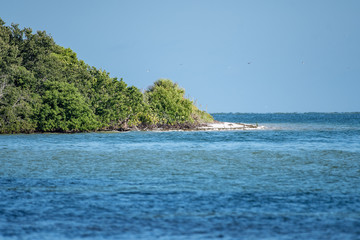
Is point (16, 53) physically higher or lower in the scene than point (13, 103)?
higher

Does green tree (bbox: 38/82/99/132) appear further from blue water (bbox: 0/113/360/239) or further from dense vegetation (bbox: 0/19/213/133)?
blue water (bbox: 0/113/360/239)

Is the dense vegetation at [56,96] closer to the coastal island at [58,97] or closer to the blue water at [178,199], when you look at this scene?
the coastal island at [58,97]

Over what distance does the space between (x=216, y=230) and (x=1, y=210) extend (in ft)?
21.3

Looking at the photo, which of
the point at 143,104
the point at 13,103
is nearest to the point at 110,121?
the point at 143,104

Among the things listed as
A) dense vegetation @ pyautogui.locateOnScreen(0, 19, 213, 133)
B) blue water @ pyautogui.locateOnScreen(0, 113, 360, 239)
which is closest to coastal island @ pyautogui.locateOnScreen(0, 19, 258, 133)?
dense vegetation @ pyautogui.locateOnScreen(0, 19, 213, 133)

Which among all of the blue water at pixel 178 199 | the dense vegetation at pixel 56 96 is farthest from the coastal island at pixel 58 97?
the blue water at pixel 178 199

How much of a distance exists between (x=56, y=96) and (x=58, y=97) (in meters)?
0.25

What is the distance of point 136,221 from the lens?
38.2ft

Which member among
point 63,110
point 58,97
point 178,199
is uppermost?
point 58,97

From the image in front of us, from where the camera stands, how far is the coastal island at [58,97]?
4947 centimetres

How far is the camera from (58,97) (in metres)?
51.2

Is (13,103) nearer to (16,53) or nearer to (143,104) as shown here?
(16,53)

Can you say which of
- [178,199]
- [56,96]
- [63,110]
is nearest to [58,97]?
[56,96]

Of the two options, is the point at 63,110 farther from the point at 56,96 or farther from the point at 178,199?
the point at 178,199
